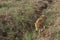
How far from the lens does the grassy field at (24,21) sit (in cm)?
779

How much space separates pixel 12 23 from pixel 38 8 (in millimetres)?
1252

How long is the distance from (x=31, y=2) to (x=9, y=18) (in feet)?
4.91

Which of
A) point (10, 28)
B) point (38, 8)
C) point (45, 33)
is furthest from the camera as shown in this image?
point (38, 8)

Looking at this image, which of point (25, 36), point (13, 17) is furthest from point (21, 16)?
point (25, 36)

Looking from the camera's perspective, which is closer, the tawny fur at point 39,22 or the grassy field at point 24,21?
the grassy field at point 24,21

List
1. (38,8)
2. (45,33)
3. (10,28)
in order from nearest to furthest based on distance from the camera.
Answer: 1. (45,33)
2. (10,28)
3. (38,8)

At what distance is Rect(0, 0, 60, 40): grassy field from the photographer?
7792mm

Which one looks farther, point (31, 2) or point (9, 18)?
point (31, 2)

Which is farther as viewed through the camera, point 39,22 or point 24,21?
point 24,21

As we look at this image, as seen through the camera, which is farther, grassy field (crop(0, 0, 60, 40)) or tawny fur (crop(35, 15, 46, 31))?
tawny fur (crop(35, 15, 46, 31))

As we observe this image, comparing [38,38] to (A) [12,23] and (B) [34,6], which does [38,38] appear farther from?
(B) [34,6]

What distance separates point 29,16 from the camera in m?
8.48

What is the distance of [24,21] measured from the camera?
8250mm

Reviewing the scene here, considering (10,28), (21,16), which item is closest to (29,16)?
(21,16)
